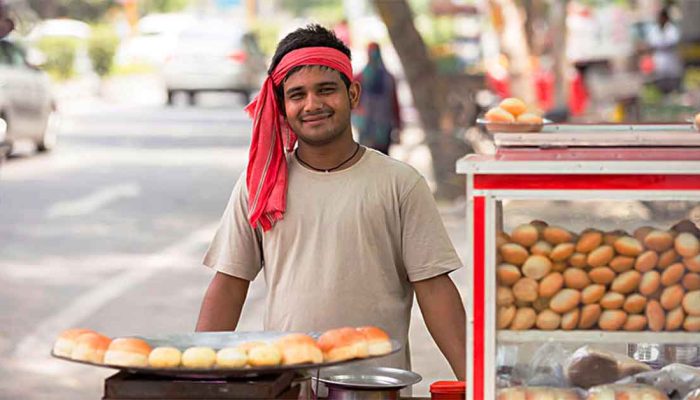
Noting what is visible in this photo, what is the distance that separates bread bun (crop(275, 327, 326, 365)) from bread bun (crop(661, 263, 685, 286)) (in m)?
0.61

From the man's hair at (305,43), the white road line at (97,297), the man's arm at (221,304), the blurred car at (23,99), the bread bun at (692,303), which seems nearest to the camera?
the bread bun at (692,303)

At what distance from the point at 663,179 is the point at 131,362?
1.15m

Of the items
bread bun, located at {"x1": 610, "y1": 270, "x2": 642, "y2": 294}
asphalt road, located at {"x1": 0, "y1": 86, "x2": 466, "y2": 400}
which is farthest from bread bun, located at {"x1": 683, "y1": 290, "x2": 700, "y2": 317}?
asphalt road, located at {"x1": 0, "y1": 86, "x2": 466, "y2": 400}

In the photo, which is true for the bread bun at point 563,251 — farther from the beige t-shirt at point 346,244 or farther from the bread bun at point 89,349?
the bread bun at point 89,349

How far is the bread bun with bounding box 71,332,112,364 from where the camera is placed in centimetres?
275

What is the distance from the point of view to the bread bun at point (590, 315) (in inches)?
113

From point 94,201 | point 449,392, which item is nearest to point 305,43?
point 449,392

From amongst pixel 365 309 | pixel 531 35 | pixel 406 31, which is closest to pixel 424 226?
pixel 365 309

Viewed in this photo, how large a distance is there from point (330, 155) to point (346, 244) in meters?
0.24

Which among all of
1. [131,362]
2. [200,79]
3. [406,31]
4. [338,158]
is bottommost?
[131,362]

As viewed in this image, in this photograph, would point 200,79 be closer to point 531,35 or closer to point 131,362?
point 531,35

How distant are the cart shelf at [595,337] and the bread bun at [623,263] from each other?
0.46 ft

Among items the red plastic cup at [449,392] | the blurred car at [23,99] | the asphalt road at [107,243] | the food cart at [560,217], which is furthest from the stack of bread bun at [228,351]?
the blurred car at [23,99]

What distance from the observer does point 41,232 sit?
1282 centimetres
